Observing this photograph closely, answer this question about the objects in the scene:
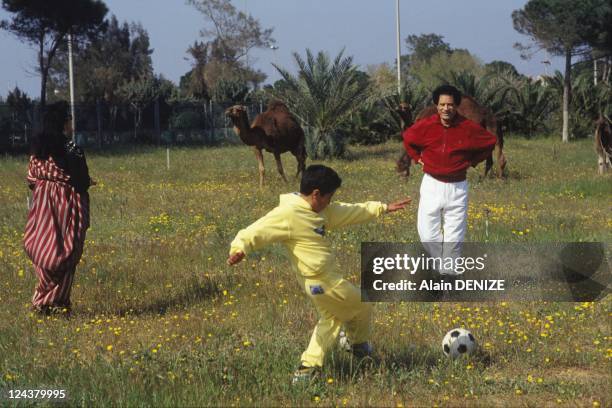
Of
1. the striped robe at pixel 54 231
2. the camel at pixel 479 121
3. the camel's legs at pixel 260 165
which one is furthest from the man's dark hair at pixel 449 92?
the camel's legs at pixel 260 165

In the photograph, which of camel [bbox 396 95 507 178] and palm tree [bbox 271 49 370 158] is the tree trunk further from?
camel [bbox 396 95 507 178]

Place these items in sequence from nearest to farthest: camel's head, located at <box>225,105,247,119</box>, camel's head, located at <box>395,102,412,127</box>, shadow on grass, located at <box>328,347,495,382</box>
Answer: shadow on grass, located at <box>328,347,495,382</box> → camel's head, located at <box>395,102,412,127</box> → camel's head, located at <box>225,105,247,119</box>

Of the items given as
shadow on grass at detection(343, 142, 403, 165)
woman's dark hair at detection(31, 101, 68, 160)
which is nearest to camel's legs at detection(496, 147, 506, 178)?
shadow on grass at detection(343, 142, 403, 165)

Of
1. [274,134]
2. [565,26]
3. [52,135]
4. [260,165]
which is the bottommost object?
[260,165]

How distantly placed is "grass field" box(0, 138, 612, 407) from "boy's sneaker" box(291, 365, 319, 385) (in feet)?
0.18

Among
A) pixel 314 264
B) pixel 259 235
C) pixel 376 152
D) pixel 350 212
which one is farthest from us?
pixel 376 152

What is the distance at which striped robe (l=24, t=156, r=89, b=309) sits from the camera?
7.39 metres

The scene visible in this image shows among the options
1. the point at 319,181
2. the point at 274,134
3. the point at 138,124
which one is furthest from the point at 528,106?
the point at 319,181

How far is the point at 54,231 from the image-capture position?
24.5 ft

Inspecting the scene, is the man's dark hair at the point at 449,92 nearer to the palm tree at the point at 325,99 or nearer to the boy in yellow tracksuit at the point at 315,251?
the boy in yellow tracksuit at the point at 315,251

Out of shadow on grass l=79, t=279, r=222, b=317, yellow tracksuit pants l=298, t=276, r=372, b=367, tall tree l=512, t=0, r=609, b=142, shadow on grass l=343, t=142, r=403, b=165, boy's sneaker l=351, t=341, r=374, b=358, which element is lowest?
shadow on grass l=79, t=279, r=222, b=317

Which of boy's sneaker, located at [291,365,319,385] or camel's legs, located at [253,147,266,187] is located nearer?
boy's sneaker, located at [291,365,319,385]

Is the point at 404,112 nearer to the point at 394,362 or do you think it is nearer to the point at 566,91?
the point at 394,362

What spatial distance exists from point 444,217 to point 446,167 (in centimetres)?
47
